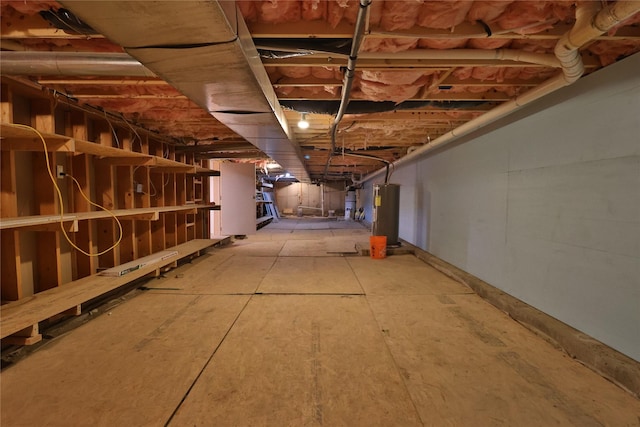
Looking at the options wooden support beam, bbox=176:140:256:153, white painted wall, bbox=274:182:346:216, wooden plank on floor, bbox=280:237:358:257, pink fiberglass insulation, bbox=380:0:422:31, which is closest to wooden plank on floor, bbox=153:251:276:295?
wooden plank on floor, bbox=280:237:358:257

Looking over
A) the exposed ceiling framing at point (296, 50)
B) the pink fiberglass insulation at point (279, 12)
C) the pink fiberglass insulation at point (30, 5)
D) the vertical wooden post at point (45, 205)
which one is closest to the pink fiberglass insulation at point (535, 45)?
the exposed ceiling framing at point (296, 50)

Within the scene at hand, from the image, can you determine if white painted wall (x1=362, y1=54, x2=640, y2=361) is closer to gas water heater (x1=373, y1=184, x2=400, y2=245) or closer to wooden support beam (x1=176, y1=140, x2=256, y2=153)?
gas water heater (x1=373, y1=184, x2=400, y2=245)

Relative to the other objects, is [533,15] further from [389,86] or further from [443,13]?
[389,86]

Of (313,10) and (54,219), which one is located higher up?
(313,10)

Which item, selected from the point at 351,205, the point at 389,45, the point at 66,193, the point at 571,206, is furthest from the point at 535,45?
the point at 351,205

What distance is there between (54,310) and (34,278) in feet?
2.47

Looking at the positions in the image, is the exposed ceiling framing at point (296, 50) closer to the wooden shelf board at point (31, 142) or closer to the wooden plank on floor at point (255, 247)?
the wooden shelf board at point (31, 142)

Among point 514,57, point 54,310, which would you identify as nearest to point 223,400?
point 54,310

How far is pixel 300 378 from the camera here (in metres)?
1.50

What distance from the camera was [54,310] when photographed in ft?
6.08

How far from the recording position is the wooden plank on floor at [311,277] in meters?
2.87

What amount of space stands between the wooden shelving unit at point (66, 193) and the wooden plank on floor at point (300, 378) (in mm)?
1303

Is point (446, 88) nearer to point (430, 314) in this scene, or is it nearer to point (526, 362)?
point (430, 314)

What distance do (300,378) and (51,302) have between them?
190cm
